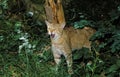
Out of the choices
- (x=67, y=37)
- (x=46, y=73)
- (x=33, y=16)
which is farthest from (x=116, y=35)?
(x=33, y=16)

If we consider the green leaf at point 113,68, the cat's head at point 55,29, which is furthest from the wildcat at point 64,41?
the green leaf at point 113,68

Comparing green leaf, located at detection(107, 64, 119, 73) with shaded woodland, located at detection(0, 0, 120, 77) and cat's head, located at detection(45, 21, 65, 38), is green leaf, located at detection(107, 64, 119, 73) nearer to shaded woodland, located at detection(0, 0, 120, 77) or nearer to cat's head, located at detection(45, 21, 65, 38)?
shaded woodland, located at detection(0, 0, 120, 77)

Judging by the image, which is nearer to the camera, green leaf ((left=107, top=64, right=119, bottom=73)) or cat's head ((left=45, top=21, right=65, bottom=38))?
green leaf ((left=107, top=64, right=119, bottom=73))

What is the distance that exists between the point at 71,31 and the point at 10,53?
3.76ft

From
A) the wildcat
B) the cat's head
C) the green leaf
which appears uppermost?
the cat's head

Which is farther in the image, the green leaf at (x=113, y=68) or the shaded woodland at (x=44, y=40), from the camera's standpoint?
the shaded woodland at (x=44, y=40)

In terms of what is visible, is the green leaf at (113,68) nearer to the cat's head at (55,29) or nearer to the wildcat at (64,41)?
the wildcat at (64,41)

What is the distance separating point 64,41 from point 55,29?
0.25m

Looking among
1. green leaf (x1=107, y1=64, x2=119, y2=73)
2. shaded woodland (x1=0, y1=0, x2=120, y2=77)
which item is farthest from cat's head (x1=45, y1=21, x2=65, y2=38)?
green leaf (x1=107, y1=64, x2=119, y2=73)

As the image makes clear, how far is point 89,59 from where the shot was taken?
5195mm

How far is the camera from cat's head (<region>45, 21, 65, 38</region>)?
5.01 metres

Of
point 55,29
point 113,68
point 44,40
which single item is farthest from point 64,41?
point 44,40

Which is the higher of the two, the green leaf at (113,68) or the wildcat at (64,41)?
the wildcat at (64,41)

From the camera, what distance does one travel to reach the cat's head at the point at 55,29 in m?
5.01
